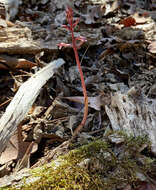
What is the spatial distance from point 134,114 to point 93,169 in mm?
680

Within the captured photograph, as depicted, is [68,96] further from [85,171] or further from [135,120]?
[85,171]

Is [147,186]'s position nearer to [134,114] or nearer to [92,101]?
[134,114]

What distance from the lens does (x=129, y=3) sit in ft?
13.5

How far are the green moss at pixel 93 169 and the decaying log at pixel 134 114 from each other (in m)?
0.16

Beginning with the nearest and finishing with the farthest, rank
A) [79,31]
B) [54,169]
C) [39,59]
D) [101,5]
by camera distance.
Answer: [54,169] < [39,59] < [79,31] < [101,5]

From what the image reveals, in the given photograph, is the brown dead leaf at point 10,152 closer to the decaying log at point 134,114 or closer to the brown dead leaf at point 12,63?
the decaying log at point 134,114

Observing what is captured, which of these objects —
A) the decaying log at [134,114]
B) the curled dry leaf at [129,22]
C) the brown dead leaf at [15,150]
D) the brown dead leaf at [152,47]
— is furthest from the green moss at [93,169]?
the curled dry leaf at [129,22]

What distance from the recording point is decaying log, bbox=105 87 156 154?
1.46 meters

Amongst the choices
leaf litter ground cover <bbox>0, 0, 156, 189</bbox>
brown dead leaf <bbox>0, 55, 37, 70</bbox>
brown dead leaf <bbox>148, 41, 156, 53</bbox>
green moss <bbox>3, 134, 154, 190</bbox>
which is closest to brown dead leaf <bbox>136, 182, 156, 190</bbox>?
green moss <bbox>3, 134, 154, 190</bbox>

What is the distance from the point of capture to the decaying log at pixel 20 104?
1.38 metres

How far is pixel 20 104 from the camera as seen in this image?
64.6 inches

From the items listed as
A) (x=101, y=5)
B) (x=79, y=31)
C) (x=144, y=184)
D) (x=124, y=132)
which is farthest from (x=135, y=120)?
(x=101, y=5)

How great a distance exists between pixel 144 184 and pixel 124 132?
392 mm

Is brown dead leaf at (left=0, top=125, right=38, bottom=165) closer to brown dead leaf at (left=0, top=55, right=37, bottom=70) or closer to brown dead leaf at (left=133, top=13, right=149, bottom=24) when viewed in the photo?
brown dead leaf at (left=0, top=55, right=37, bottom=70)
